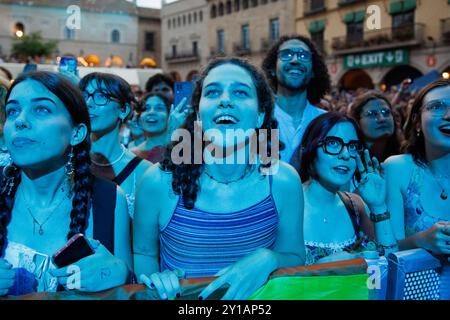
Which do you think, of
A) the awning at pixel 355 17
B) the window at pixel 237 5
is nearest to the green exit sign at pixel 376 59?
the awning at pixel 355 17

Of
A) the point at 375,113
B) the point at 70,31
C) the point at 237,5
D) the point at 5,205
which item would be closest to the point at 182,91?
the point at 375,113

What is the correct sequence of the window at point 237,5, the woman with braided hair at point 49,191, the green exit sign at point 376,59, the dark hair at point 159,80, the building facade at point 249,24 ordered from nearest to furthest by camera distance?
the woman with braided hair at point 49,191, the dark hair at point 159,80, the green exit sign at point 376,59, the building facade at point 249,24, the window at point 237,5

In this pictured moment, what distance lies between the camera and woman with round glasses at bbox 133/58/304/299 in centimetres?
171

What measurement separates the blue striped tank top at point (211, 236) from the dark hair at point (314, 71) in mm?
2119

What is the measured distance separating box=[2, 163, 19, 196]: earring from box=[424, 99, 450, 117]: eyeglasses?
188cm

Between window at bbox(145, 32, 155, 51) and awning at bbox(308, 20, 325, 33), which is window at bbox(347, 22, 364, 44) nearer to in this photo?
awning at bbox(308, 20, 325, 33)

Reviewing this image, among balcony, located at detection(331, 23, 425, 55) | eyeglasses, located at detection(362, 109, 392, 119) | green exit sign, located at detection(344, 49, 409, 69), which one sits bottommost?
eyeglasses, located at detection(362, 109, 392, 119)

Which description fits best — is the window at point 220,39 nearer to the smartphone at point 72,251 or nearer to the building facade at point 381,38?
the building facade at point 381,38

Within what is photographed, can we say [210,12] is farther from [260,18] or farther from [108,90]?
[108,90]

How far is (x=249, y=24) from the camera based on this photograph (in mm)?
26422

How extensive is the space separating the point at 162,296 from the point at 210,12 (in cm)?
2946

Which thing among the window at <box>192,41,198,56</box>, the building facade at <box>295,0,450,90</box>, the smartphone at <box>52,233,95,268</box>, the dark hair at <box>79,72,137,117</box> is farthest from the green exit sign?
the smartphone at <box>52,233,95,268</box>

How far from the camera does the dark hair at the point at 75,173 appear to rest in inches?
62.8

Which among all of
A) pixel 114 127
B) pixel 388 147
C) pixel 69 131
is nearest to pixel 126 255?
pixel 69 131
